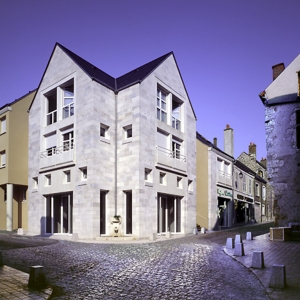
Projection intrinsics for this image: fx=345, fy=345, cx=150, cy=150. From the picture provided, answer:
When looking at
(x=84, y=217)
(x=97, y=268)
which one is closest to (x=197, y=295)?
(x=97, y=268)

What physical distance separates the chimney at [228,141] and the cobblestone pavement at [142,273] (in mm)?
22261

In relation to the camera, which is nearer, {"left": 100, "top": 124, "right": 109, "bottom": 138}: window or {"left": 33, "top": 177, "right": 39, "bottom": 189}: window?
{"left": 100, "top": 124, "right": 109, "bottom": 138}: window

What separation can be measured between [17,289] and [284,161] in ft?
51.1

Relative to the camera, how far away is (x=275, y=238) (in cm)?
1589

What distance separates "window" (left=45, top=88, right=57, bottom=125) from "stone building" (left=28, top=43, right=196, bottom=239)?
0.07 metres

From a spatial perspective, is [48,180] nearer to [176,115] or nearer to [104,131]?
[104,131]

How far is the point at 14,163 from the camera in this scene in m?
24.2

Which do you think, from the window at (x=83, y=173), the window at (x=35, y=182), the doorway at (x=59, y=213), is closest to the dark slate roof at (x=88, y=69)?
the window at (x=83, y=173)

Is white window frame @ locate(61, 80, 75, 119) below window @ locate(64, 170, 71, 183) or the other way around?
the other way around

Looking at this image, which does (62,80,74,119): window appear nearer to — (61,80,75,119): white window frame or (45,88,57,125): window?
(61,80,75,119): white window frame

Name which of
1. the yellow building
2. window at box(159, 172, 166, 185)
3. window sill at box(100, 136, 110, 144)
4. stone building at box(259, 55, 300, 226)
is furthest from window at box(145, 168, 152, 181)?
the yellow building

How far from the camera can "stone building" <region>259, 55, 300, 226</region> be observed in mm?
18203

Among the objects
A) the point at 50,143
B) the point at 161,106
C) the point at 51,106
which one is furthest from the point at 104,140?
the point at 51,106

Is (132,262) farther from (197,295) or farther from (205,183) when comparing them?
(205,183)
